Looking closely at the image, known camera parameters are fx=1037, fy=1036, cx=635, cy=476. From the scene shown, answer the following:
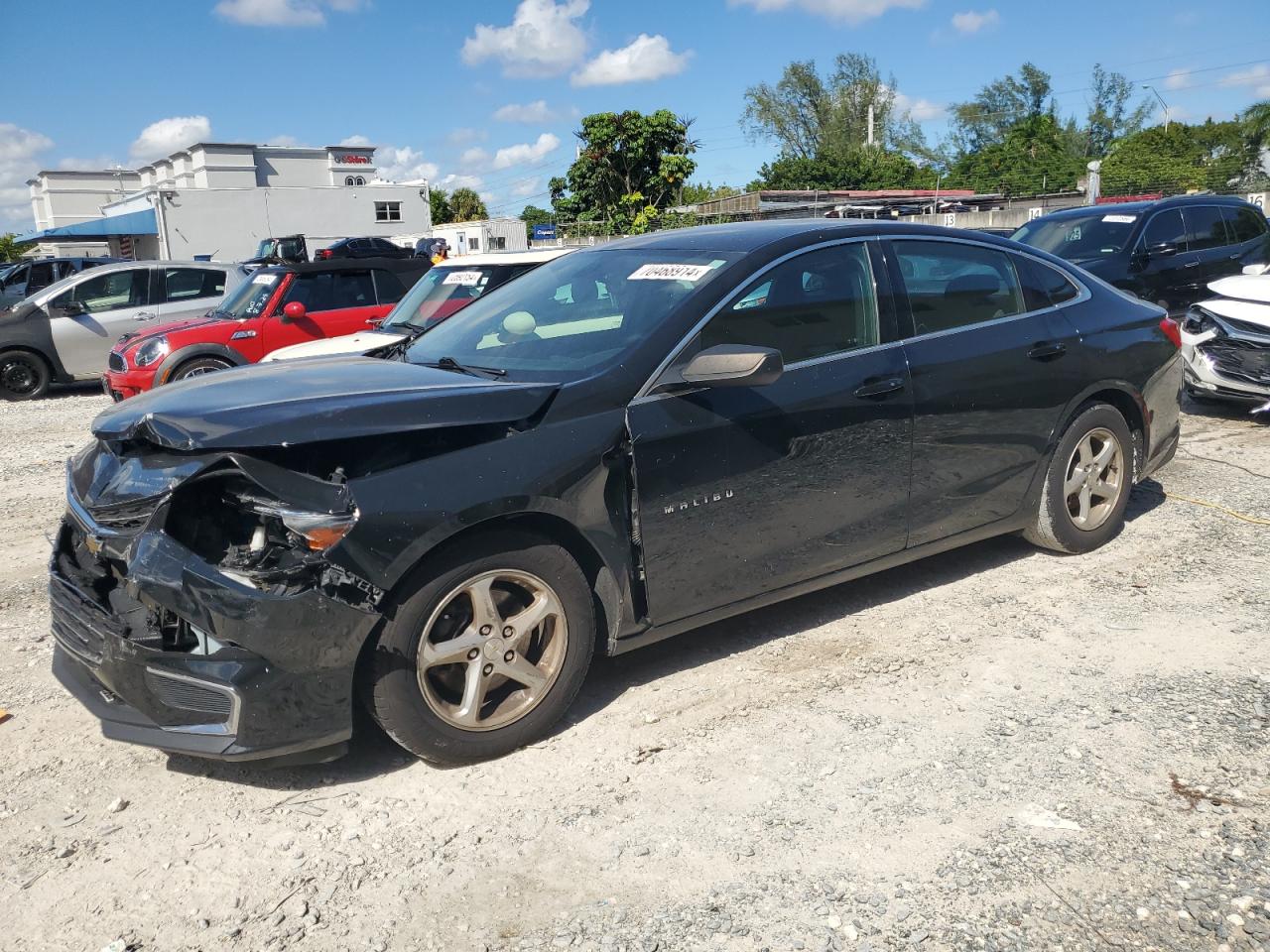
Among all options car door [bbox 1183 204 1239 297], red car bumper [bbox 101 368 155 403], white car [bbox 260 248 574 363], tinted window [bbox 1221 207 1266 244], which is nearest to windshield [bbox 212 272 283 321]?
red car bumper [bbox 101 368 155 403]

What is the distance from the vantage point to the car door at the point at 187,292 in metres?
14.8

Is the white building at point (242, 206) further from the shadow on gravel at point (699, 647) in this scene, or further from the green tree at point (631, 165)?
the shadow on gravel at point (699, 647)

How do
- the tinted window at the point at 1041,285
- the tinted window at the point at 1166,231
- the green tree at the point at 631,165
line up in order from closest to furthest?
the tinted window at the point at 1041,285
the tinted window at the point at 1166,231
the green tree at the point at 631,165

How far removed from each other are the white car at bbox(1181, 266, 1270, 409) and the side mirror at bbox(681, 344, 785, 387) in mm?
6300

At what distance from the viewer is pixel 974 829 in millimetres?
3090

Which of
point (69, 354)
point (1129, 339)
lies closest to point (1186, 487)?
point (1129, 339)

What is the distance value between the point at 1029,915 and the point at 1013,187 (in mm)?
56631

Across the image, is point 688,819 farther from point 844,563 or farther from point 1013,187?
point 1013,187

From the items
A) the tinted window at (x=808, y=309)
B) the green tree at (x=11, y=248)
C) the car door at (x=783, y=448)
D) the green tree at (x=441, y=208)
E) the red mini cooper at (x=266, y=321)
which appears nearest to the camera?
the car door at (x=783, y=448)

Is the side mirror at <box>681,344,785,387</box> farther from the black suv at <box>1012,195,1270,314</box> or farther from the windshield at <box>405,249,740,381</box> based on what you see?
the black suv at <box>1012,195,1270,314</box>

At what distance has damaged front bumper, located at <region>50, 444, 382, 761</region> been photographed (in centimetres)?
303

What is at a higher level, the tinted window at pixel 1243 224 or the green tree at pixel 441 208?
the green tree at pixel 441 208

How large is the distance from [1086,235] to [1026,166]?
5107 cm

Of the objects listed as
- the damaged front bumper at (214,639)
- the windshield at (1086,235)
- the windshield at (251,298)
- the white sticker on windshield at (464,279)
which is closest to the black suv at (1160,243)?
the windshield at (1086,235)
